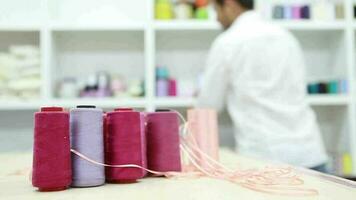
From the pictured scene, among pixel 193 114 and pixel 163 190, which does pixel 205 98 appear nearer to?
pixel 193 114

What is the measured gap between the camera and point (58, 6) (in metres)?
2.41

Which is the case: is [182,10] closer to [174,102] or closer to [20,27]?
[174,102]

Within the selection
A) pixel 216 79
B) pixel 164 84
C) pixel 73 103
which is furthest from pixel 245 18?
pixel 73 103

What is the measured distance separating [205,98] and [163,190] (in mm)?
1112

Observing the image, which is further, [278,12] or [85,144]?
[278,12]

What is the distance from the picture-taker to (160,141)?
2.71ft

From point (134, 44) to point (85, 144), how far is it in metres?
1.81

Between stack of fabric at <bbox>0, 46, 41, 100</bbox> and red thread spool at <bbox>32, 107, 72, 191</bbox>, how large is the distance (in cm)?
160

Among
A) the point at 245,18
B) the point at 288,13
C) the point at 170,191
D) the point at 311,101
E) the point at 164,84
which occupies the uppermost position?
the point at 288,13

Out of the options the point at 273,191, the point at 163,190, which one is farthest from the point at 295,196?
the point at 163,190

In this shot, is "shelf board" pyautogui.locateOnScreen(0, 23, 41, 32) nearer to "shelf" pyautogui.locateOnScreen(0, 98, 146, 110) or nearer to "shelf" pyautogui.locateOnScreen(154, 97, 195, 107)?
"shelf" pyautogui.locateOnScreen(0, 98, 146, 110)

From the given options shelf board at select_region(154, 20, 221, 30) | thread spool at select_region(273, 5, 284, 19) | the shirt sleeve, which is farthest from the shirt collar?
thread spool at select_region(273, 5, 284, 19)

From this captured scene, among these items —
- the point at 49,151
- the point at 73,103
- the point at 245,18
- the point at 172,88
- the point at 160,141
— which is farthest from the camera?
the point at 172,88

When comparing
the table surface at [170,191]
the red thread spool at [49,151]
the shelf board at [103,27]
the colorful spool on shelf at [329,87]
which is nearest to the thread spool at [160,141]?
the table surface at [170,191]
